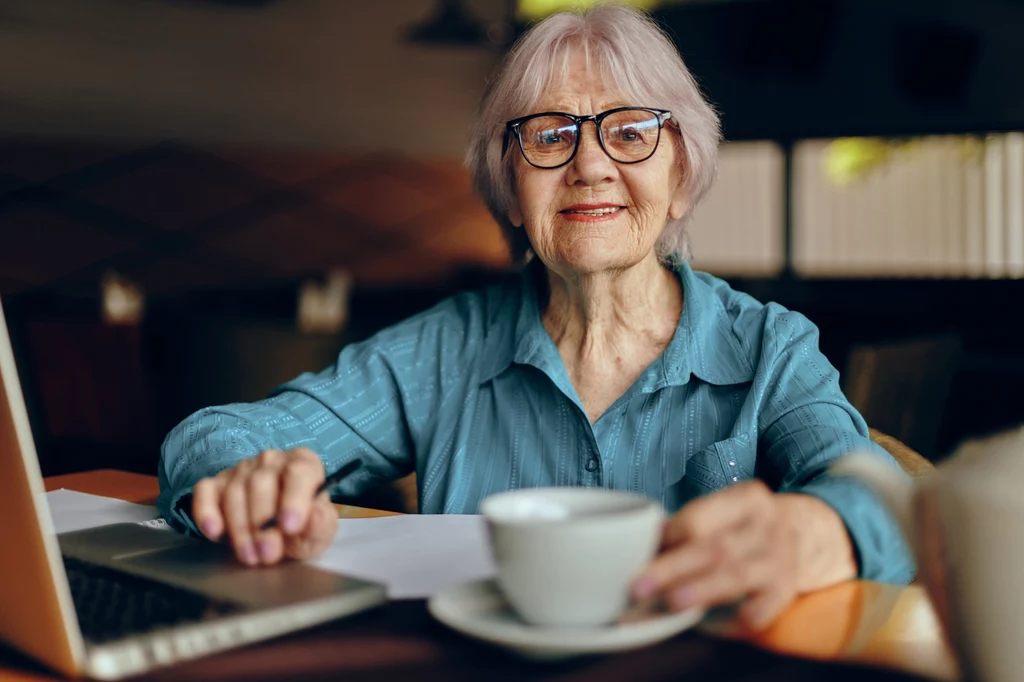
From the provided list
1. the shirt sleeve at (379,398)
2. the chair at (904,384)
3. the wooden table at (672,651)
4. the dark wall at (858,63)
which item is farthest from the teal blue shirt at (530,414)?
the dark wall at (858,63)

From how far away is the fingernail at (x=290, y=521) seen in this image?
809 mm

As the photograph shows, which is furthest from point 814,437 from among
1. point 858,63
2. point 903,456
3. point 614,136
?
point 858,63

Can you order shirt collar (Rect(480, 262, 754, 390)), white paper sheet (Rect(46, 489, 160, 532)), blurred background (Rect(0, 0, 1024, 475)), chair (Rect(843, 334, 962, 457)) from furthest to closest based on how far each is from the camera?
blurred background (Rect(0, 0, 1024, 475)) < chair (Rect(843, 334, 962, 457)) < shirt collar (Rect(480, 262, 754, 390)) < white paper sheet (Rect(46, 489, 160, 532))

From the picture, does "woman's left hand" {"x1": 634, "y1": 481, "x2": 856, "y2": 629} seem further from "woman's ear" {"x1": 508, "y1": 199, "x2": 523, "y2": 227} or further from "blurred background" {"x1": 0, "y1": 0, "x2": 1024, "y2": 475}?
"blurred background" {"x1": 0, "y1": 0, "x2": 1024, "y2": 475}

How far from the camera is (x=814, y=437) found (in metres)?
1.08

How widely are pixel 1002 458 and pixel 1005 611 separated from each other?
9cm

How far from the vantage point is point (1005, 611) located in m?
0.53

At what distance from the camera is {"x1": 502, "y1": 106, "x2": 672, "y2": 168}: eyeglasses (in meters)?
1.35

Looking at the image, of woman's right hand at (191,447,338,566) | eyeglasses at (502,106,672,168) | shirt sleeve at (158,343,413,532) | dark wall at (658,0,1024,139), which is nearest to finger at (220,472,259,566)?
woman's right hand at (191,447,338,566)

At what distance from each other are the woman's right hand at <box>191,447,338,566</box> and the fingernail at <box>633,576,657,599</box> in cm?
33

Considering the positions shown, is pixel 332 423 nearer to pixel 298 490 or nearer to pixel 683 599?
pixel 298 490

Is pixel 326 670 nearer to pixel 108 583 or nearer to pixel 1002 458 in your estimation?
pixel 108 583

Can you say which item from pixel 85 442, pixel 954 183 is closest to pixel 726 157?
pixel 954 183

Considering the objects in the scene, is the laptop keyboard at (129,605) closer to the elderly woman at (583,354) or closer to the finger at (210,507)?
the finger at (210,507)
